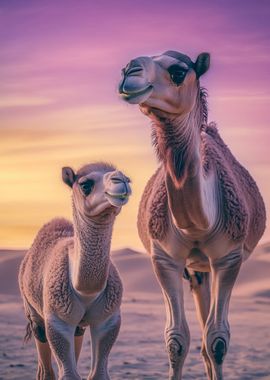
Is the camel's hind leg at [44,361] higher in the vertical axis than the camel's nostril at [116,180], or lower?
lower

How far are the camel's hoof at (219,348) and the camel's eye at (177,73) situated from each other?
85.6 inches

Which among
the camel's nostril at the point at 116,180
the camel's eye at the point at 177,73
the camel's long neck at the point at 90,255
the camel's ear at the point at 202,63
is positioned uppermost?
the camel's ear at the point at 202,63

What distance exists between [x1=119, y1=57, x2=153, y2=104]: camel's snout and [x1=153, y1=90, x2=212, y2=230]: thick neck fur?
53 centimetres

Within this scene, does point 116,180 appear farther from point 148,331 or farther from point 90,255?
point 148,331

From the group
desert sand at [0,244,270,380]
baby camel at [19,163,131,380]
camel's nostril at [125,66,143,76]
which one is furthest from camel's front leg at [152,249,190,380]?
desert sand at [0,244,270,380]

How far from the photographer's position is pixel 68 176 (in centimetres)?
829

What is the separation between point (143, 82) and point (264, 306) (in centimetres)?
1211

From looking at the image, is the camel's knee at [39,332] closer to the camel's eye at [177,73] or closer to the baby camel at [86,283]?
the baby camel at [86,283]

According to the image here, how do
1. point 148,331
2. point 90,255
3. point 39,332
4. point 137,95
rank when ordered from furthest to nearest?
point 148,331 < point 39,332 < point 90,255 < point 137,95

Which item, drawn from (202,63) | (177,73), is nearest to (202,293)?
(202,63)

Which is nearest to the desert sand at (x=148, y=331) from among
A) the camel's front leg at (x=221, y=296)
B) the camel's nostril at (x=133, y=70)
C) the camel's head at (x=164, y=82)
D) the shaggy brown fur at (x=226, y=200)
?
the shaggy brown fur at (x=226, y=200)

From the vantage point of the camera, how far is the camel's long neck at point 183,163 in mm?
7859

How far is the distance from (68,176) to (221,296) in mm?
1513

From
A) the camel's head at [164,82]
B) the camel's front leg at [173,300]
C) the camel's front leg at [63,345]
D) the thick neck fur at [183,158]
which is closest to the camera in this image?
the camel's head at [164,82]
